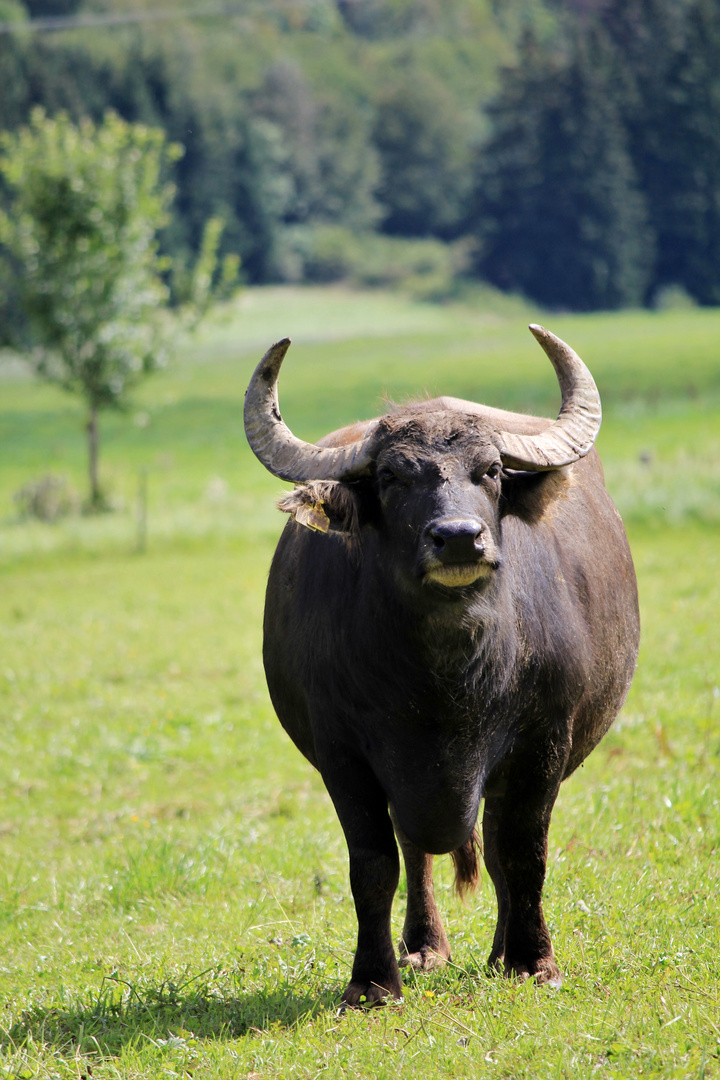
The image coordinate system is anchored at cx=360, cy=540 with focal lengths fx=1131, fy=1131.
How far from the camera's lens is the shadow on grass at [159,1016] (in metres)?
4.22

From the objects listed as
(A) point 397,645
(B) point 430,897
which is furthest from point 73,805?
(A) point 397,645

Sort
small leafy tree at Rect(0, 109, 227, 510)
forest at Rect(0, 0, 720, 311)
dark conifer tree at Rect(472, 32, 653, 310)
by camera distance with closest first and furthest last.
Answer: small leafy tree at Rect(0, 109, 227, 510)
forest at Rect(0, 0, 720, 311)
dark conifer tree at Rect(472, 32, 653, 310)

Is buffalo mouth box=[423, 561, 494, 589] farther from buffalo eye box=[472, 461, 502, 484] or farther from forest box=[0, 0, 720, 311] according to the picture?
forest box=[0, 0, 720, 311]

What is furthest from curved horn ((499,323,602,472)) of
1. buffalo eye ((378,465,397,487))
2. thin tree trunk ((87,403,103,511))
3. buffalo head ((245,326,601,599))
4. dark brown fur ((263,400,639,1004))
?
thin tree trunk ((87,403,103,511))

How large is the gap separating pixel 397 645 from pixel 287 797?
13.9 ft

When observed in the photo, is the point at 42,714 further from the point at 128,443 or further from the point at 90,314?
the point at 128,443

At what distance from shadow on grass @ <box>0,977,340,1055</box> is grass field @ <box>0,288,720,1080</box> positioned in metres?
0.01

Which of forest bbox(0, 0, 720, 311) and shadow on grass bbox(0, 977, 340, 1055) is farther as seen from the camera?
forest bbox(0, 0, 720, 311)

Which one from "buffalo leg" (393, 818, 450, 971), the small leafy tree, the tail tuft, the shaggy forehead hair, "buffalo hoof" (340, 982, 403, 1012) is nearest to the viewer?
the shaggy forehead hair

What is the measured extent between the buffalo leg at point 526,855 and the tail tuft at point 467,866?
0.56 meters

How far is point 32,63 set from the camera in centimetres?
7438

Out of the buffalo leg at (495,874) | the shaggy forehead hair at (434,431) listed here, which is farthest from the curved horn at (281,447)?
the buffalo leg at (495,874)

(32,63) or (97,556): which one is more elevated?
(32,63)

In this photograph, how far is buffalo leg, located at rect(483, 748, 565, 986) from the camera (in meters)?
4.44
